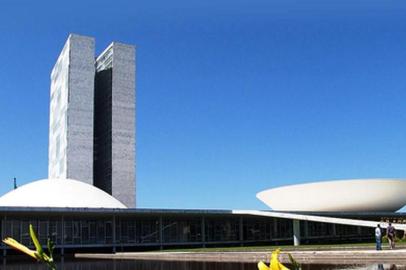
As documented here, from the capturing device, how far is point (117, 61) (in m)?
67.7

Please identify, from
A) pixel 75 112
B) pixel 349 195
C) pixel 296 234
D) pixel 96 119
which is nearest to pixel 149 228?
pixel 296 234

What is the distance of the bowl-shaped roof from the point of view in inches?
1534

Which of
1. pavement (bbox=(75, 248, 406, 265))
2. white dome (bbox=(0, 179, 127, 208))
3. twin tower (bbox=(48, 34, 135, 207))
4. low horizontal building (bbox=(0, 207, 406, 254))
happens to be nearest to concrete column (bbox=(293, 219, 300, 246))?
low horizontal building (bbox=(0, 207, 406, 254))

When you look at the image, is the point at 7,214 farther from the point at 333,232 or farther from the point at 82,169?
the point at 82,169

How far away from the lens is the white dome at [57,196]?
1432 inches

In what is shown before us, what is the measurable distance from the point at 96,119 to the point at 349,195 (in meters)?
39.9

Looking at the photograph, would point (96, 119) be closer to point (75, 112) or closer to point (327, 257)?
point (75, 112)

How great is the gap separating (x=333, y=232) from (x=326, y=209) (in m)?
5.51

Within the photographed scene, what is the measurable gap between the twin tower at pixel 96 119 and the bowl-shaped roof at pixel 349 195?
2946cm

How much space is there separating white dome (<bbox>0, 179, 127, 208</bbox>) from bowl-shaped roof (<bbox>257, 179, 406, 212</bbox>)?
12431mm

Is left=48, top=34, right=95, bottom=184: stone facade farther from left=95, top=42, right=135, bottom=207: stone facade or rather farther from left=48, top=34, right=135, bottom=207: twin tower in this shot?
left=95, top=42, right=135, bottom=207: stone facade

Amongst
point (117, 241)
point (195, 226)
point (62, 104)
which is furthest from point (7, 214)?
point (62, 104)

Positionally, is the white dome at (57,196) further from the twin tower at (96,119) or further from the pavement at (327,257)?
the twin tower at (96,119)

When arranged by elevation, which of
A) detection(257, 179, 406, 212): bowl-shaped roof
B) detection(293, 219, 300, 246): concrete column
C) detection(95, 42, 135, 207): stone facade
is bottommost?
detection(293, 219, 300, 246): concrete column
